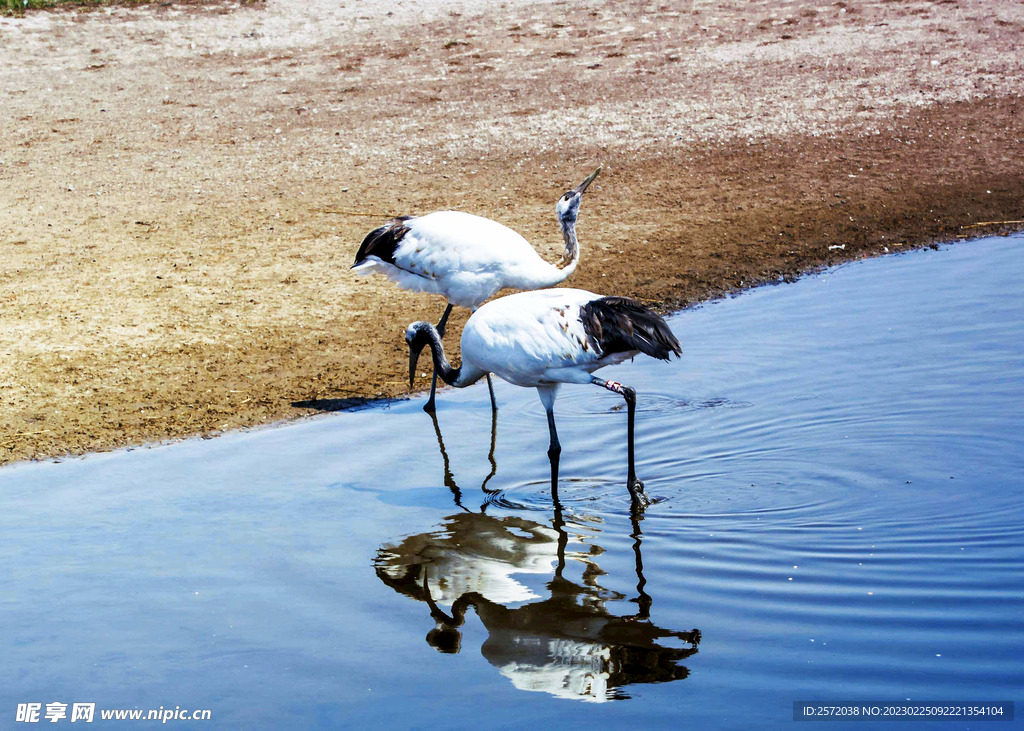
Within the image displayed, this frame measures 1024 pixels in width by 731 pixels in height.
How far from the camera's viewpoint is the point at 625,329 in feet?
19.4

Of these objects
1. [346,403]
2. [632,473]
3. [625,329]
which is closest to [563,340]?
[625,329]

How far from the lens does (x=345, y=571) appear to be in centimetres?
521

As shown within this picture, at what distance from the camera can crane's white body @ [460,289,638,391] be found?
6.07 metres

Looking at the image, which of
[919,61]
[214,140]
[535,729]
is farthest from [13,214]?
[919,61]

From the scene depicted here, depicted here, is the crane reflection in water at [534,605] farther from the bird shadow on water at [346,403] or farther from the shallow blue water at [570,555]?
the bird shadow on water at [346,403]

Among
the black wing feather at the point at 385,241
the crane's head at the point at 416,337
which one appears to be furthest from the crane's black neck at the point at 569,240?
the crane's head at the point at 416,337

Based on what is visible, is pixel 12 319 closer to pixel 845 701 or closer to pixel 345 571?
pixel 345 571

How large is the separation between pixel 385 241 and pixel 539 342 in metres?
2.21

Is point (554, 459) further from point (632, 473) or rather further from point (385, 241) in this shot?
point (385, 241)

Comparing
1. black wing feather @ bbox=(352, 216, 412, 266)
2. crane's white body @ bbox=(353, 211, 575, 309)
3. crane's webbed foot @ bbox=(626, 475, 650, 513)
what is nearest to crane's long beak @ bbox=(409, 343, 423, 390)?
crane's white body @ bbox=(353, 211, 575, 309)

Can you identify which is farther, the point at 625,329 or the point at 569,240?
the point at 569,240

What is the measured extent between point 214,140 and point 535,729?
11.1 metres

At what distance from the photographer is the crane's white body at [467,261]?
759 centimetres

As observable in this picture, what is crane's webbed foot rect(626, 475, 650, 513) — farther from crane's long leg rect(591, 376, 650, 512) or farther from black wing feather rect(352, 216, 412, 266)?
black wing feather rect(352, 216, 412, 266)
